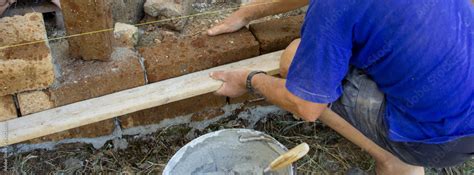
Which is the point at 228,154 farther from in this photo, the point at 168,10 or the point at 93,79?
the point at 168,10

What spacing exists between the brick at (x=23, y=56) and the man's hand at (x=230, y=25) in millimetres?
808

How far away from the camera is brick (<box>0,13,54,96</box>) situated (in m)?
2.34

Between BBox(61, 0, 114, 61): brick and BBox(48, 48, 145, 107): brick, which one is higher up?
BBox(61, 0, 114, 61): brick

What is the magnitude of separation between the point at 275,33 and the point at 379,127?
2.67ft

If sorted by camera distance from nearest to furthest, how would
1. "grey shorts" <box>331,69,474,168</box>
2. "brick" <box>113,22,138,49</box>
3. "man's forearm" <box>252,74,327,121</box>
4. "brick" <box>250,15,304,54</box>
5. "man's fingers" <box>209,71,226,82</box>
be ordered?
"man's forearm" <box>252,74,327,121</box> → "grey shorts" <box>331,69,474,168</box> → "man's fingers" <box>209,71,226,82</box> → "brick" <box>113,22,138,49</box> → "brick" <box>250,15,304,54</box>

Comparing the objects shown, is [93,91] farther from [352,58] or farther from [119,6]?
[352,58]

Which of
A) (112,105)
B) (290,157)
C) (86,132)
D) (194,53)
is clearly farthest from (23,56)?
(290,157)

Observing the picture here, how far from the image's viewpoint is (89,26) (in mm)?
2420

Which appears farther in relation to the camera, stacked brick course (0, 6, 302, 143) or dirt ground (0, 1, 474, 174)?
dirt ground (0, 1, 474, 174)

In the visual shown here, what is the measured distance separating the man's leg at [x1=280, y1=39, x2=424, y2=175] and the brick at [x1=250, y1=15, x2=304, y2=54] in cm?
21

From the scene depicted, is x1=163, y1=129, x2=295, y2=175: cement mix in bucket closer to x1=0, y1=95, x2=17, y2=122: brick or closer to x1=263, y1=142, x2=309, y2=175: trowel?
x1=263, y1=142, x2=309, y2=175: trowel

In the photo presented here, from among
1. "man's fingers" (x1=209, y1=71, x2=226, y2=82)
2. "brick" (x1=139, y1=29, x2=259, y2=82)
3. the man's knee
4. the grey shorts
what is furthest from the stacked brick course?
the grey shorts

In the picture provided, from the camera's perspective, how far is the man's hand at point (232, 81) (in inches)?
97.7

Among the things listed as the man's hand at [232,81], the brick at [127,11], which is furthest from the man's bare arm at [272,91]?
the brick at [127,11]
